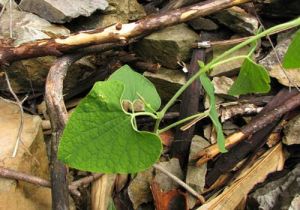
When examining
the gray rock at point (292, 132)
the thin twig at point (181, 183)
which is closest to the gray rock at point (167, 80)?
the thin twig at point (181, 183)

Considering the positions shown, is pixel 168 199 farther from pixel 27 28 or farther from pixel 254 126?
pixel 27 28

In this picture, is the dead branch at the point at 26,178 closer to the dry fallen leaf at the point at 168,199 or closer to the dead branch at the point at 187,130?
the dry fallen leaf at the point at 168,199

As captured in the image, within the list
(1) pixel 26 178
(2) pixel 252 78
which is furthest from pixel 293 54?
(1) pixel 26 178

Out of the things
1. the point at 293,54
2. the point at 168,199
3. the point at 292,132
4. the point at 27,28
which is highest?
the point at 293,54

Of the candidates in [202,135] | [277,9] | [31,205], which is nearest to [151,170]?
[202,135]

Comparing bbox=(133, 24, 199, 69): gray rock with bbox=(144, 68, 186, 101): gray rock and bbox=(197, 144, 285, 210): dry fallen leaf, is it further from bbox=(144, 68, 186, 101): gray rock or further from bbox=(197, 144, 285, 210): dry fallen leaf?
bbox=(197, 144, 285, 210): dry fallen leaf

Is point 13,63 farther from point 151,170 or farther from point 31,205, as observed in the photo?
point 151,170
